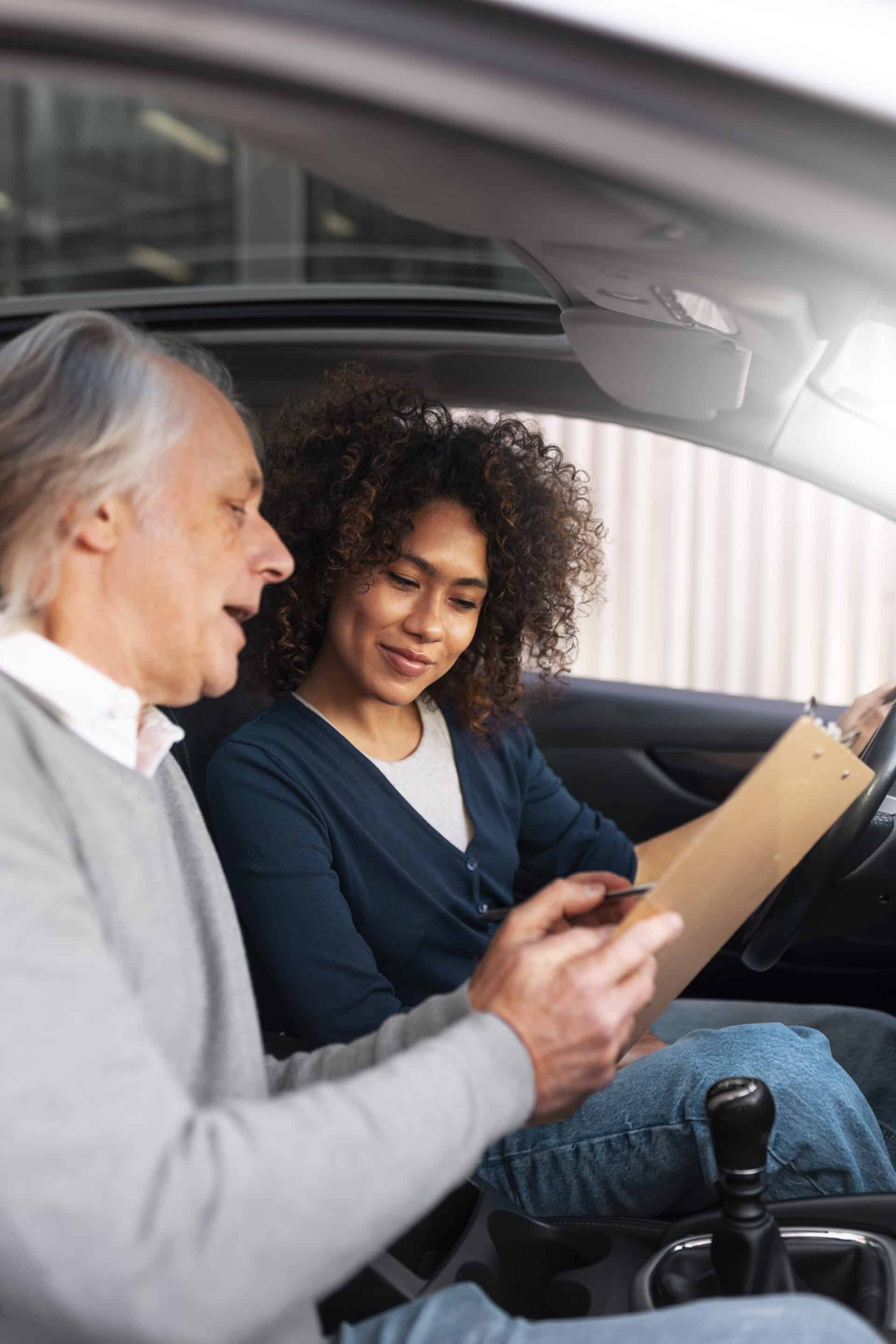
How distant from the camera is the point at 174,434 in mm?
976

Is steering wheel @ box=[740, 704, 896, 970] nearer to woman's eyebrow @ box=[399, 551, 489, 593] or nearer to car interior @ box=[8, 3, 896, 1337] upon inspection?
car interior @ box=[8, 3, 896, 1337]

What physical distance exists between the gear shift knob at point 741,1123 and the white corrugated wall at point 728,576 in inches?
34.1

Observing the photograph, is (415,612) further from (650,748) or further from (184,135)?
(184,135)

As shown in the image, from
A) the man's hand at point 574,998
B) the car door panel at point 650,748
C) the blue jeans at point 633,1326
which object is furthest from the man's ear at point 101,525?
the car door panel at point 650,748

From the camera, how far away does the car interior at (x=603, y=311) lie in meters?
0.66

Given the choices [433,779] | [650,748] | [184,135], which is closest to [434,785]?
[433,779]

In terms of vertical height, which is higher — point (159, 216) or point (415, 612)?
point (159, 216)

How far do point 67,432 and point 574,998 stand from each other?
21.5 inches

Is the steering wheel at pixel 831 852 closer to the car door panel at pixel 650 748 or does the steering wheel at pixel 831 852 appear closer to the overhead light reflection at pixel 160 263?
the car door panel at pixel 650 748

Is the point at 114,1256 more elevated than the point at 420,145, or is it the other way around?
the point at 420,145

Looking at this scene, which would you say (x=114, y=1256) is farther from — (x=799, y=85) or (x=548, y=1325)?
(x=799, y=85)

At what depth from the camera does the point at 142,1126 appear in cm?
69

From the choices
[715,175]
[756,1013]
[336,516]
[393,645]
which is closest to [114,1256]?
[715,175]

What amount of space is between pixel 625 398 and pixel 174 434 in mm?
755
